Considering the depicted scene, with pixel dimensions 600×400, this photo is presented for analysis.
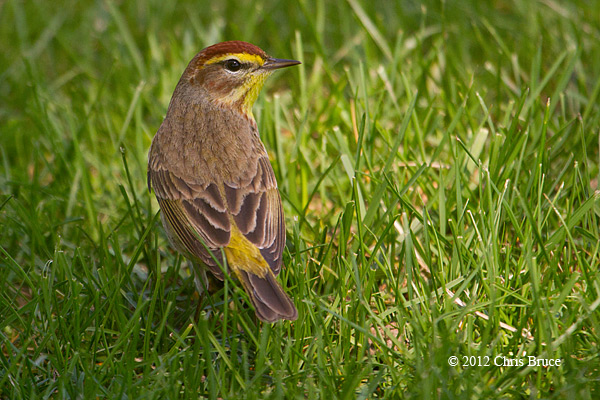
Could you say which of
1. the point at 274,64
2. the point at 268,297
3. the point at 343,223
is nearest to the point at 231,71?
the point at 274,64

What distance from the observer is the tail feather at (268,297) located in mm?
3514

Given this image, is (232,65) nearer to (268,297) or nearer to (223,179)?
(223,179)

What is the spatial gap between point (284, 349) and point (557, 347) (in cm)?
141

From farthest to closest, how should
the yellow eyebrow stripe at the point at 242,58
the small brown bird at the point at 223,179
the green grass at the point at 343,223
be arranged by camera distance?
the yellow eyebrow stripe at the point at 242,58 < the small brown bird at the point at 223,179 < the green grass at the point at 343,223

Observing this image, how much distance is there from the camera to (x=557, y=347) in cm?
330

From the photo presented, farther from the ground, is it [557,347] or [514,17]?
[514,17]

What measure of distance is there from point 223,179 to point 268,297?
3.38 feet

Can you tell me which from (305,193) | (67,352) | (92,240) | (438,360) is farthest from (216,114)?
(438,360)

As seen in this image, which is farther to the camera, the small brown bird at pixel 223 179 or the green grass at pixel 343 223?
the small brown bird at pixel 223 179

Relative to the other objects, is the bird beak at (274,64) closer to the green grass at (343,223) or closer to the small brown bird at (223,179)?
the small brown bird at (223,179)

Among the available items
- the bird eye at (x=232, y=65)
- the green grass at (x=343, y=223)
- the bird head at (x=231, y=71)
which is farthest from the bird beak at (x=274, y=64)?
the green grass at (x=343, y=223)

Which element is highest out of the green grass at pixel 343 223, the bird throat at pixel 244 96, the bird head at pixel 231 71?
the bird head at pixel 231 71

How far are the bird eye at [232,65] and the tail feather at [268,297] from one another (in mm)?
1700

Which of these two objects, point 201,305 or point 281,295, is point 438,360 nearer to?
point 281,295
